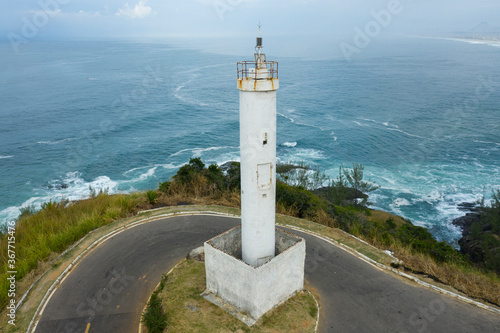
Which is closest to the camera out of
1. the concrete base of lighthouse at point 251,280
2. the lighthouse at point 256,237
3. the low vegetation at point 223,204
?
the lighthouse at point 256,237

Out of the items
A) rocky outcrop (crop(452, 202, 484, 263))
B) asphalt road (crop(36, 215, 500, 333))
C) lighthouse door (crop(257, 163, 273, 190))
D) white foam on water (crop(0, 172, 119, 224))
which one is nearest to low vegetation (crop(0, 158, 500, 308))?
rocky outcrop (crop(452, 202, 484, 263))

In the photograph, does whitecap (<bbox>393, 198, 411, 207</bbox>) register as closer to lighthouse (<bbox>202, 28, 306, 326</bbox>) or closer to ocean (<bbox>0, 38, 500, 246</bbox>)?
ocean (<bbox>0, 38, 500, 246</bbox>)

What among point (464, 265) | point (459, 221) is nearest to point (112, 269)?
point (464, 265)

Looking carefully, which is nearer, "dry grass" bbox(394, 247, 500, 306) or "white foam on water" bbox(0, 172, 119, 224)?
"dry grass" bbox(394, 247, 500, 306)

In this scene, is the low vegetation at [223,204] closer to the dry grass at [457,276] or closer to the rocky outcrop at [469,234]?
the dry grass at [457,276]

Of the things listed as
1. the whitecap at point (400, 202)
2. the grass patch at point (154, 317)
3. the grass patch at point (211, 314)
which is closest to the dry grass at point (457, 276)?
the grass patch at point (211, 314)

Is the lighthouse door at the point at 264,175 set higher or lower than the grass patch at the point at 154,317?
higher

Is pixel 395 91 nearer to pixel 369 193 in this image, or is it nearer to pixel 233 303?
pixel 369 193
